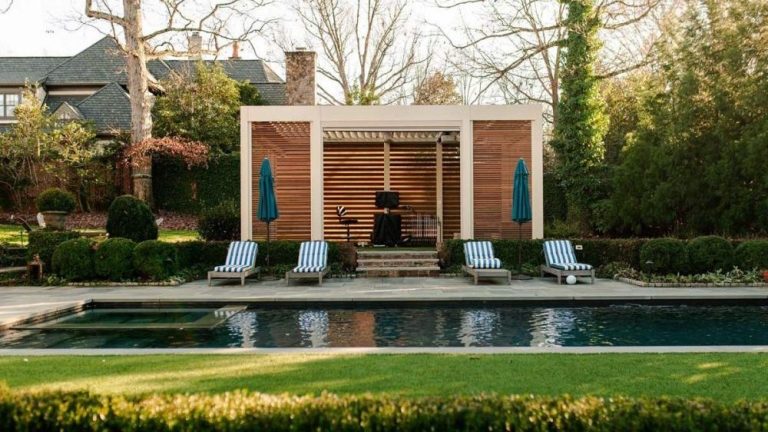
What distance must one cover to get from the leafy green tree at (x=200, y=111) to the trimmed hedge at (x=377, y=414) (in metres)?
21.5

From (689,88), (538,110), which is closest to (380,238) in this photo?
(538,110)

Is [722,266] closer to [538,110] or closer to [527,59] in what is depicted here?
[538,110]

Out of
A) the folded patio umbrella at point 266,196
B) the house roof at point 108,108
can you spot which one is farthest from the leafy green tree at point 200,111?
the folded patio umbrella at point 266,196

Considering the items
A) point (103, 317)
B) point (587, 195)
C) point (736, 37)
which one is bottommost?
point (103, 317)

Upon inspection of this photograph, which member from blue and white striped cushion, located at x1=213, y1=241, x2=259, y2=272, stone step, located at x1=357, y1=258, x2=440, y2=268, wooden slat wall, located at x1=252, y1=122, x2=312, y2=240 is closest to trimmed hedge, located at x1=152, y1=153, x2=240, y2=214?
wooden slat wall, located at x1=252, y1=122, x2=312, y2=240

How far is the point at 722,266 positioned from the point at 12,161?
883 inches

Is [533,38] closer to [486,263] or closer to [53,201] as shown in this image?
[486,263]

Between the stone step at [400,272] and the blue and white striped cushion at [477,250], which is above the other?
the blue and white striped cushion at [477,250]

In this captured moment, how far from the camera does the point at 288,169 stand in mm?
15531

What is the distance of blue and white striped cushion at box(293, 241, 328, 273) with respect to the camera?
13109mm

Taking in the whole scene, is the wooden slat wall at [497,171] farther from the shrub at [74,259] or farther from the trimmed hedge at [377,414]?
the trimmed hedge at [377,414]

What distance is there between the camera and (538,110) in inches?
602

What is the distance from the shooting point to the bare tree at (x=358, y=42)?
29.7 meters

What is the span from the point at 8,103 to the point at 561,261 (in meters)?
29.1
